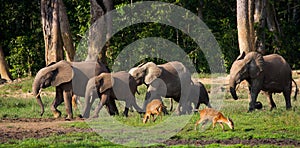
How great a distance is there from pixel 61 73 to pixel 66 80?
0.80 feet

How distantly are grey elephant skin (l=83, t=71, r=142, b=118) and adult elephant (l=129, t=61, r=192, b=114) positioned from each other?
2.07ft

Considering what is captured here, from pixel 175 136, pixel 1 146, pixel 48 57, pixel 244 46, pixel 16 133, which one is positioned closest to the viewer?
pixel 1 146

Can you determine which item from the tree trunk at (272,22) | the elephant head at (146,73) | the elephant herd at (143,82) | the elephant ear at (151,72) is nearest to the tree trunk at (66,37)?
the tree trunk at (272,22)

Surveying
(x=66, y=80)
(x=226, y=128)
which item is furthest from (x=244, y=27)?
(x=226, y=128)

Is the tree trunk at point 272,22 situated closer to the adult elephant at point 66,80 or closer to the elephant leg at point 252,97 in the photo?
the elephant leg at point 252,97

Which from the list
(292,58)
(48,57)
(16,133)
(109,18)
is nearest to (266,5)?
(292,58)

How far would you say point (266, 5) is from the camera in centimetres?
3694

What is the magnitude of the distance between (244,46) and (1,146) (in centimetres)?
1442

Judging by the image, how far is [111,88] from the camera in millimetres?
19359

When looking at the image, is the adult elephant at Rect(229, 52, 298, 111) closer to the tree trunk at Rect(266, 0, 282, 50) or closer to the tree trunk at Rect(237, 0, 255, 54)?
the tree trunk at Rect(237, 0, 255, 54)

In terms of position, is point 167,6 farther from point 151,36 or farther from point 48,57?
point 48,57

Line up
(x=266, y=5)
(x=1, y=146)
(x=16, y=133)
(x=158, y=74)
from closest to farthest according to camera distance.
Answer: (x=1, y=146) → (x=16, y=133) → (x=158, y=74) → (x=266, y=5)

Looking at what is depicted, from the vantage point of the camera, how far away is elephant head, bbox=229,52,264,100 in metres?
20.2

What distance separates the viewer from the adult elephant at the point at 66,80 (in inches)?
781
